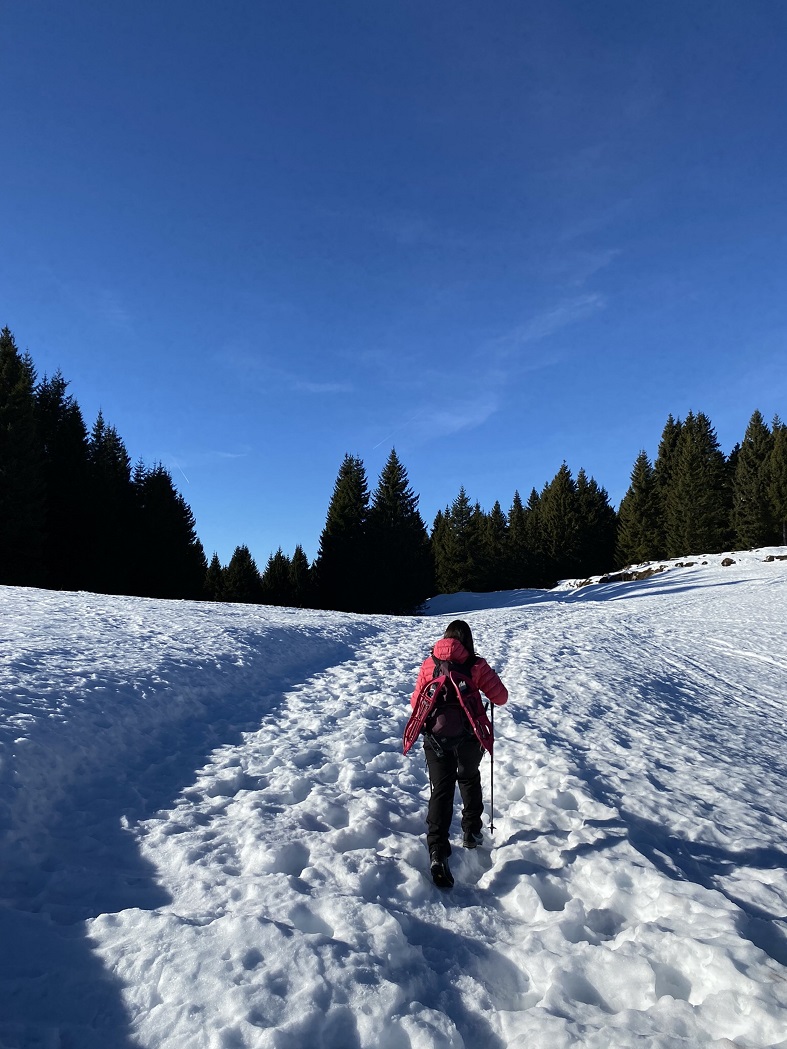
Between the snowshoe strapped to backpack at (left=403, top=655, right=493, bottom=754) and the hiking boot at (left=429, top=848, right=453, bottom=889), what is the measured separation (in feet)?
2.87

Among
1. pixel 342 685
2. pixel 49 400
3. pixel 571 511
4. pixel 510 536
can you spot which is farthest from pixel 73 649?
pixel 510 536

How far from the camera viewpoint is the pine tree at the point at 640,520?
62500 millimetres

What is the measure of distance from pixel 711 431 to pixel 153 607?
69823 millimetres

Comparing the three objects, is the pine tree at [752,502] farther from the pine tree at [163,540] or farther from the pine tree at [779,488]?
the pine tree at [163,540]

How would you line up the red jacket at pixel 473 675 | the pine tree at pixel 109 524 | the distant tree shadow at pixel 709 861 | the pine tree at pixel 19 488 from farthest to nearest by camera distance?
the pine tree at pixel 109 524 → the pine tree at pixel 19 488 → the red jacket at pixel 473 675 → the distant tree shadow at pixel 709 861

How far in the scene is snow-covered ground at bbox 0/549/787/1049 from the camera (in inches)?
127

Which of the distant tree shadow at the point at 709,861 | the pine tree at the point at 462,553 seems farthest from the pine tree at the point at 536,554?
the distant tree shadow at the point at 709,861

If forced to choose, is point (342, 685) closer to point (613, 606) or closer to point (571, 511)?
point (613, 606)

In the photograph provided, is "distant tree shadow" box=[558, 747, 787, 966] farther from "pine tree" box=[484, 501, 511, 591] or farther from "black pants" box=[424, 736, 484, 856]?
"pine tree" box=[484, 501, 511, 591]

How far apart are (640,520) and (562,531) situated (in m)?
8.79

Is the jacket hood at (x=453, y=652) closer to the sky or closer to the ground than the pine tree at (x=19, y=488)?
closer to the ground

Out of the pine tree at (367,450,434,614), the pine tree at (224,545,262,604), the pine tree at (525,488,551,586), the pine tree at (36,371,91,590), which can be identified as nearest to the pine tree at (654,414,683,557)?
the pine tree at (525,488,551,586)

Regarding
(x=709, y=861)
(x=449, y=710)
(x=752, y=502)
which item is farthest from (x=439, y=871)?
(x=752, y=502)

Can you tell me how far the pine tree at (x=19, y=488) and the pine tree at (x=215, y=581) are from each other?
31.8 m
